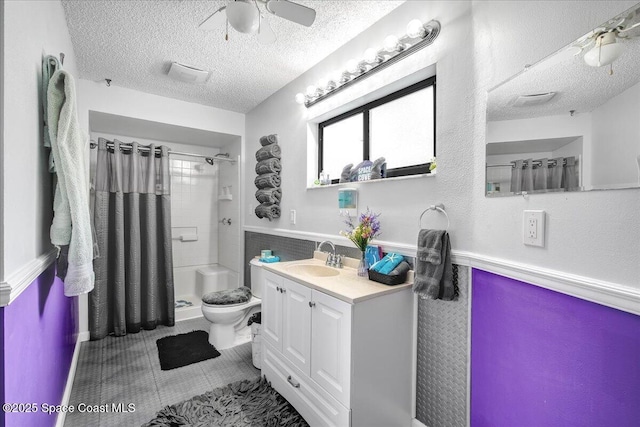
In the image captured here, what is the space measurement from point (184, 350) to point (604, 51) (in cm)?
308

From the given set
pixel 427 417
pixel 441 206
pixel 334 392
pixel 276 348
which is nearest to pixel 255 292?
pixel 276 348

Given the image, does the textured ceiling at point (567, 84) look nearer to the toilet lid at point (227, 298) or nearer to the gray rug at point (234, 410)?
the gray rug at point (234, 410)

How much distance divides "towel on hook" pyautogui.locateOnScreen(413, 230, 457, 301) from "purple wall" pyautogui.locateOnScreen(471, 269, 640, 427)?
109 millimetres

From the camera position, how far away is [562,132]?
101 centimetres

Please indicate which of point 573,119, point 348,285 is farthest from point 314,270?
point 573,119

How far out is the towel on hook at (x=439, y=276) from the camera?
135cm

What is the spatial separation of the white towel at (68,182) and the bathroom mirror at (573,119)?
1735 mm

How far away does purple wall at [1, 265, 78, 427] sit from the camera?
857 millimetres

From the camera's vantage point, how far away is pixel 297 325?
1.65 meters

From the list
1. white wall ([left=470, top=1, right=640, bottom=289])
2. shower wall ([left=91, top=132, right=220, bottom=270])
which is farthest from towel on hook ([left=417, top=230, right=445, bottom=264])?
shower wall ([left=91, top=132, right=220, bottom=270])

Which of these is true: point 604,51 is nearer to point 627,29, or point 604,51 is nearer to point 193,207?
point 627,29

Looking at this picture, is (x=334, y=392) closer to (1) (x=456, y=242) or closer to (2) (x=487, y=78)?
(1) (x=456, y=242)

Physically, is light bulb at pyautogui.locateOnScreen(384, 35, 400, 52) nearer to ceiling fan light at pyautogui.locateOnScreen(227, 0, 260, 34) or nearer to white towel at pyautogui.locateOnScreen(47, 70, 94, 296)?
ceiling fan light at pyautogui.locateOnScreen(227, 0, 260, 34)

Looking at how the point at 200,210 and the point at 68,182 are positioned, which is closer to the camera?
the point at 68,182
